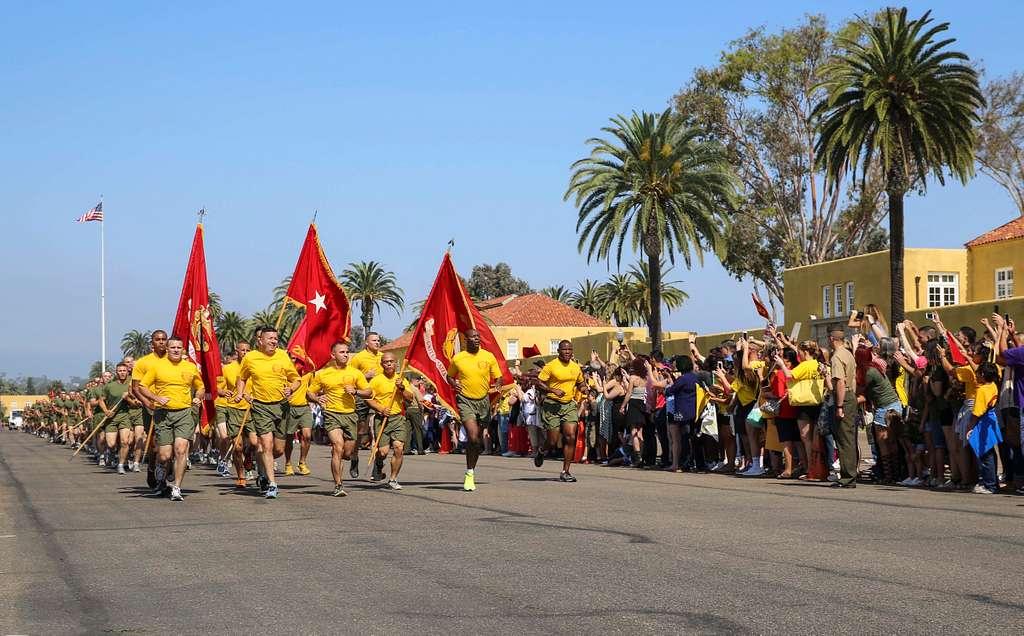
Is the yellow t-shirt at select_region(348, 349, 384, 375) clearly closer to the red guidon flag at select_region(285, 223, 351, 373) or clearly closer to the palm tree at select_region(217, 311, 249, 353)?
the red guidon flag at select_region(285, 223, 351, 373)

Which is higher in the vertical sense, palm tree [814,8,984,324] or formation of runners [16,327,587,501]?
palm tree [814,8,984,324]

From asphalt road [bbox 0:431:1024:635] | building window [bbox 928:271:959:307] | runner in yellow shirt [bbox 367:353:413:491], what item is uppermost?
building window [bbox 928:271:959:307]

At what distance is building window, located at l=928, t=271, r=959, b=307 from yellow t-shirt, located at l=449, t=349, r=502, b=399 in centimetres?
3784

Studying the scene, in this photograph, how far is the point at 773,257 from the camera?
60.3m

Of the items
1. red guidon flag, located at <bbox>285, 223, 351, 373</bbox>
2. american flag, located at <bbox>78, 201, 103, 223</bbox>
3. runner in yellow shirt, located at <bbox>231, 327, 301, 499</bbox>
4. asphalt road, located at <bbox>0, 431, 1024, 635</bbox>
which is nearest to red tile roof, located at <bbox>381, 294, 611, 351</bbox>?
american flag, located at <bbox>78, 201, 103, 223</bbox>

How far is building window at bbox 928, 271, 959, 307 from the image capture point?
4956 centimetres

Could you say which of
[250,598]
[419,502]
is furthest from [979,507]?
[250,598]

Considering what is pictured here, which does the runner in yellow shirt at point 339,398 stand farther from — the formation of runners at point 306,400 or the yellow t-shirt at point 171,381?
the yellow t-shirt at point 171,381

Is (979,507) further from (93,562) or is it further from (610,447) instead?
(610,447)

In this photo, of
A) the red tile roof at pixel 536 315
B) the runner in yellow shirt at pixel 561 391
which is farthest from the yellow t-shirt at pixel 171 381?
the red tile roof at pixel 536 315

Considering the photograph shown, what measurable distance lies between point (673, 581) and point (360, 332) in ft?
457

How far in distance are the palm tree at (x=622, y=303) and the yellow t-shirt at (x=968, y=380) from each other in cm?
8398

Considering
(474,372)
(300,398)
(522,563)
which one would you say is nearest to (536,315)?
(300,398)

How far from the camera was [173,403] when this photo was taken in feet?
48.5
